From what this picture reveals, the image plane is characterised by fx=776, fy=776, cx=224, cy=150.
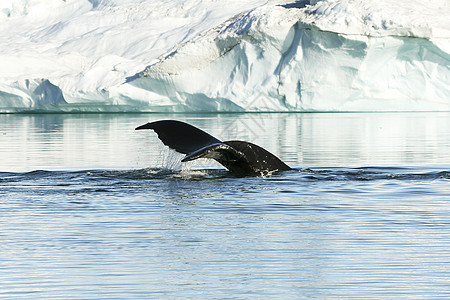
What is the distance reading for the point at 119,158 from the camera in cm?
1229

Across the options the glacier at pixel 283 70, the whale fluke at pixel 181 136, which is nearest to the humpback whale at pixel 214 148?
the whale fluke at pixel 181 136

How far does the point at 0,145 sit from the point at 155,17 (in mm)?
28110

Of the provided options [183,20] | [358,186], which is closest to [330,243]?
[358,186]

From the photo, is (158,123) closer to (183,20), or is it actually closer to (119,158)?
(119,158)

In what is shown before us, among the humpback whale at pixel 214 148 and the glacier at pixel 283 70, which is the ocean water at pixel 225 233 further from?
the glacier at pixel 283 70

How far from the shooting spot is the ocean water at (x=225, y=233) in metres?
3.93

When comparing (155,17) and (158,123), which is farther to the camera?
(155,17)

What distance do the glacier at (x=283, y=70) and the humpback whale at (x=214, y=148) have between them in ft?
66.4

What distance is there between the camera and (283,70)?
2953 cm

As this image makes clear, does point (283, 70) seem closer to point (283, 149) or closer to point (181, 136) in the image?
point (283, 149)

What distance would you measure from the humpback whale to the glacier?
20239mm

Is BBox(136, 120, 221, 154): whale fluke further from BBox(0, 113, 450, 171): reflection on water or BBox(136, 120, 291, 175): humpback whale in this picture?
BBox(0, 113, 450, 171): reflection on water

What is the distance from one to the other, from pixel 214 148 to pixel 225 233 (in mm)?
2230

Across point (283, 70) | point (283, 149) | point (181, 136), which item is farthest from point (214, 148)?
point (283, 70)
